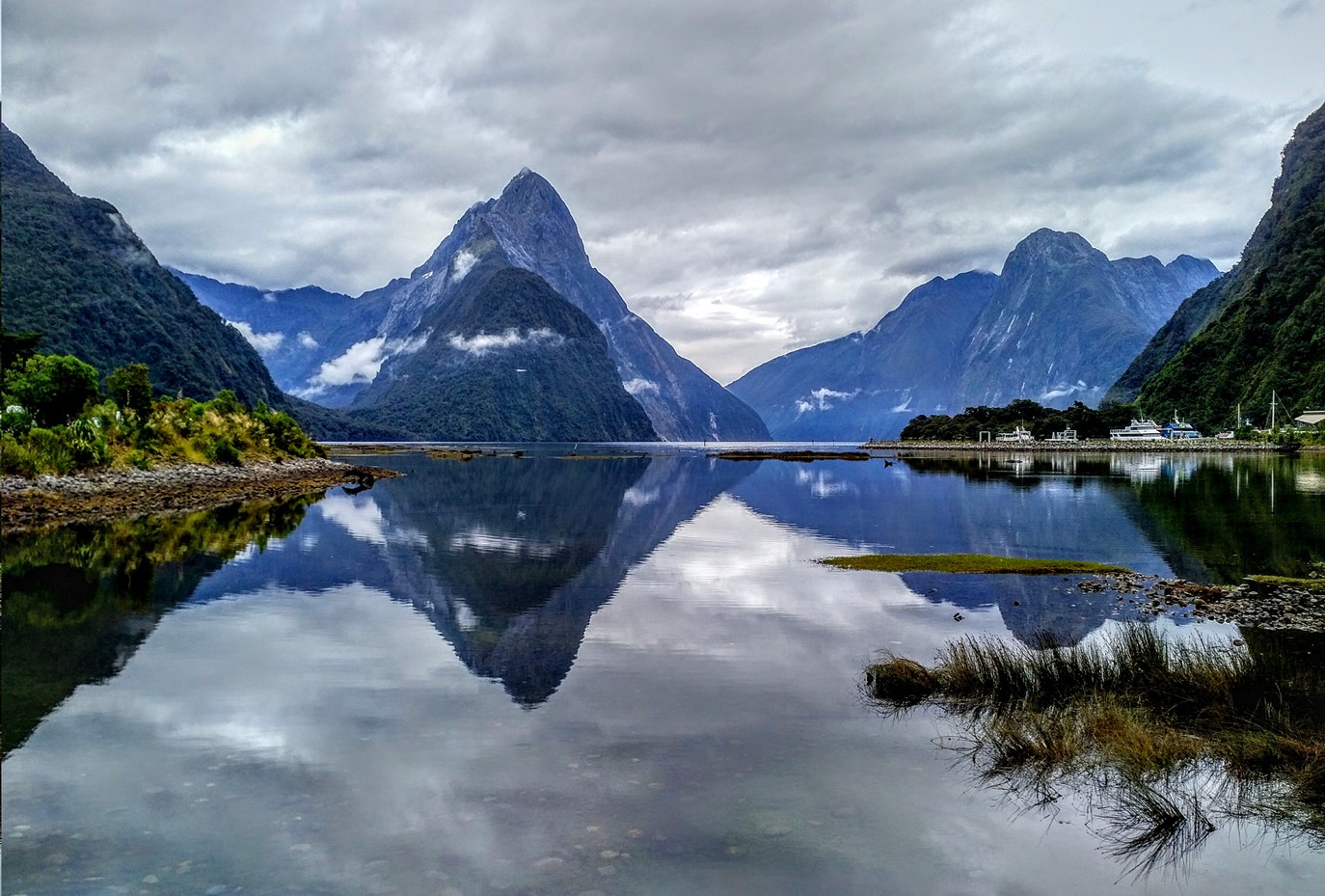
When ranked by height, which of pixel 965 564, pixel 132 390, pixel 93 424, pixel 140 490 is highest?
pixel 132 390

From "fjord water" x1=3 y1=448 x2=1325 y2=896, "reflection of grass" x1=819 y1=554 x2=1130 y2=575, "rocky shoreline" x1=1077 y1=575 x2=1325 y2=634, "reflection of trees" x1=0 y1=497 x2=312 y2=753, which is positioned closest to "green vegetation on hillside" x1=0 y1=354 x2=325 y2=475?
"reflection of trees" x1=0 y1=497 x2=312 y2=753

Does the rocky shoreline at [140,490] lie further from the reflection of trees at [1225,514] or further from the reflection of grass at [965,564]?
the reflection of trees at [1225,514]

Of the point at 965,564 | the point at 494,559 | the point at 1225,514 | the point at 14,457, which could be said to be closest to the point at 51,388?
the point at 14,457

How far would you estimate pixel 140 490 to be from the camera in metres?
65.6

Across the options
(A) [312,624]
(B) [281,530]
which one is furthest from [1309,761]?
(B) [281,530]

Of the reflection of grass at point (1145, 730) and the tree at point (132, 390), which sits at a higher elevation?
the tree at point (132, 390)

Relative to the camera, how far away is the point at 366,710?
17344 millimetres

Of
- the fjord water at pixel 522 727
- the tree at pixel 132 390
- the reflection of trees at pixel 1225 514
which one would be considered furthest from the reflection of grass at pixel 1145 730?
the tree at pixel 132 390

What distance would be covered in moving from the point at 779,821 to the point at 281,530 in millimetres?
44642

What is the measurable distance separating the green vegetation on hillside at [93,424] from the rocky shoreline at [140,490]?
4.33 ft

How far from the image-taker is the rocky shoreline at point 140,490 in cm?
5056

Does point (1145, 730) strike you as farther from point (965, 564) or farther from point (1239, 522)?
point (1239, 522)

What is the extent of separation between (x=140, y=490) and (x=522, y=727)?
62446 millimetres

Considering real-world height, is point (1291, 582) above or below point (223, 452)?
below
